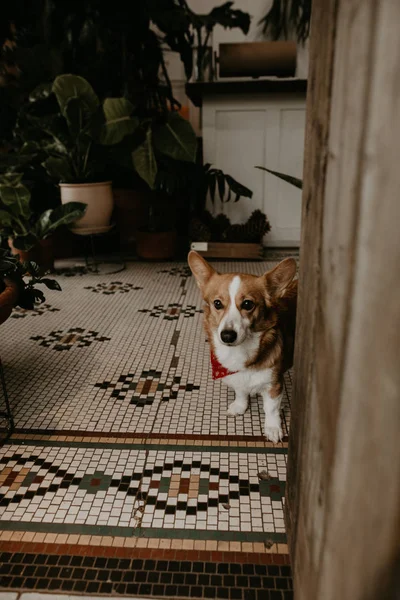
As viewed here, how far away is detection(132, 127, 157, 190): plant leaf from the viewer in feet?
10.9

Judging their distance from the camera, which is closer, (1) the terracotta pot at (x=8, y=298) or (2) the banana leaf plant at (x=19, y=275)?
(1) the terracotta pot at (x=8, y=298)

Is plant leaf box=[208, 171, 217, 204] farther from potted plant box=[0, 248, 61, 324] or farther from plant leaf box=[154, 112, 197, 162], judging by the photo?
potted plant box=[0, 248, 61, 324]

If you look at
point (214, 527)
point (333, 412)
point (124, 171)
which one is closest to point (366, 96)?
point (333, 412)

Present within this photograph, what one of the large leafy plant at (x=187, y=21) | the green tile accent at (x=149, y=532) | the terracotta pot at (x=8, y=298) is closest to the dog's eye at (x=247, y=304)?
the green tile accent at (x=149, y=532)

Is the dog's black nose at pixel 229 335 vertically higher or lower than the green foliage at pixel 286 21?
lower

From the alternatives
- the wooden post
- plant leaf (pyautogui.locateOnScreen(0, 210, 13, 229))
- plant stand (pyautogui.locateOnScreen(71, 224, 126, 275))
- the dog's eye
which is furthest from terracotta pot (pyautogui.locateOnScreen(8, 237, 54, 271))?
the wooden post

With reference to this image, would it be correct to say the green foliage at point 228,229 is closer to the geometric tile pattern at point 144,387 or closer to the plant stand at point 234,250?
the plant stand at point 234,250

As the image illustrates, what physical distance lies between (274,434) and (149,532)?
53cm

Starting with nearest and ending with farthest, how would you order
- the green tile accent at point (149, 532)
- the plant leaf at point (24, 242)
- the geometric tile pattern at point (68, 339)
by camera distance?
the green tile accent at point (149, 532) < the geometric tile pattern at point (68, 339) < the plant leaf at point (24, 242)

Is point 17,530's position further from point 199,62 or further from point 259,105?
point 199,62

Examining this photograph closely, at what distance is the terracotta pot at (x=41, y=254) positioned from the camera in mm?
3176

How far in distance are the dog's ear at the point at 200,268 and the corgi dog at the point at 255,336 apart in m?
0.06

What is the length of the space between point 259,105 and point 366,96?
343 cm

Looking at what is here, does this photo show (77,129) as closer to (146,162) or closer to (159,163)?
(146,162)
